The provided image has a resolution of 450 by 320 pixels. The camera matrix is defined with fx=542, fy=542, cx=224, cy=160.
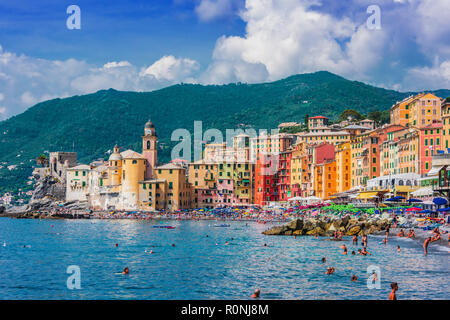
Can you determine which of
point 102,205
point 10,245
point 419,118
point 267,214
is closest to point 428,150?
point 419,118

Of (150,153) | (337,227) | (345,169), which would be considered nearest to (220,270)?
(337,227)

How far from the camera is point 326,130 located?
157000 millimetres

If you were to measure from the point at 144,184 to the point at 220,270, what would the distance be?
91357mm

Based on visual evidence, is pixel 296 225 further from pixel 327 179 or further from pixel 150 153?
pixel 150 153

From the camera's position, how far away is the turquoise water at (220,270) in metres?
30.9

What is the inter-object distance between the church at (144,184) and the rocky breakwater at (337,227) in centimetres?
6051

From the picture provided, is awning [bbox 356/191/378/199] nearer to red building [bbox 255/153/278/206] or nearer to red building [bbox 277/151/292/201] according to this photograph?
red building [bbox 277/151/292/201]

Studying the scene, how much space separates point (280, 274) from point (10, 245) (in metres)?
40.9

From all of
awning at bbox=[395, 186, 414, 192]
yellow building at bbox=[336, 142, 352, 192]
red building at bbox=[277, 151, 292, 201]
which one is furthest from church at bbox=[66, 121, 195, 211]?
awning at bbox=[395, 186, 414, 192]

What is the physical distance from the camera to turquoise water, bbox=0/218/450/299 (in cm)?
3092

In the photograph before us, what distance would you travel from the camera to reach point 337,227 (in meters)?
70.2

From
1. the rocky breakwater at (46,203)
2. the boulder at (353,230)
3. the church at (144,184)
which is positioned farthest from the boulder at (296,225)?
the rocky breakwater at (46,203)

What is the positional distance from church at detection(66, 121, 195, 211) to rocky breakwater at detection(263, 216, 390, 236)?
2382 inches
